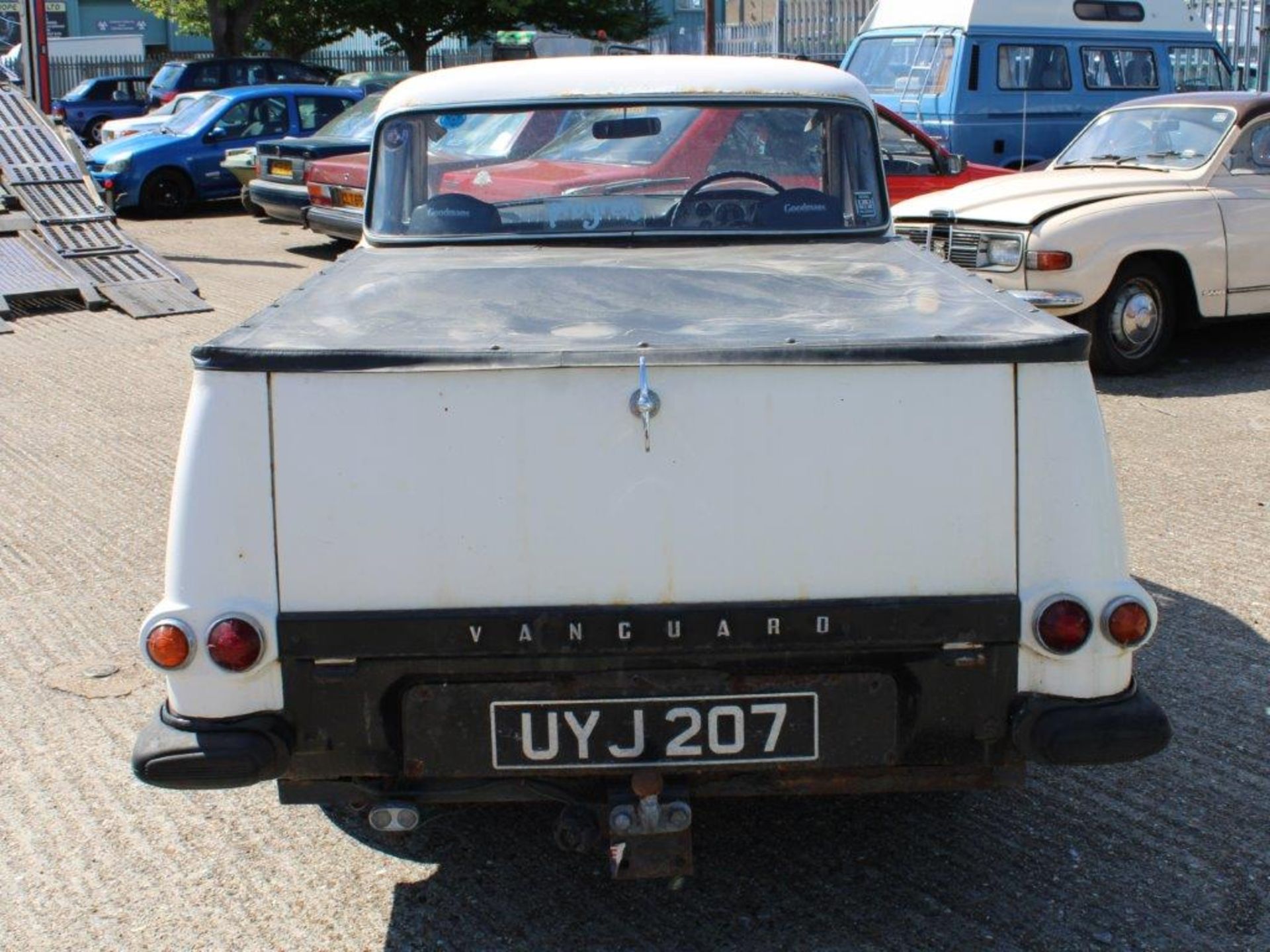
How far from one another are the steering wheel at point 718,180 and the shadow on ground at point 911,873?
1931 millimetres

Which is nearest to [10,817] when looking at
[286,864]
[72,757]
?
[72,757]

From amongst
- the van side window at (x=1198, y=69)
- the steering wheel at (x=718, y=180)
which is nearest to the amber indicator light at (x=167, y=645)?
the steering wheel at (x=718, y=180)

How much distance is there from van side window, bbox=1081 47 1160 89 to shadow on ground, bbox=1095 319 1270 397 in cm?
505

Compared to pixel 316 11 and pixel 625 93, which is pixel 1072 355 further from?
pixel 316 11

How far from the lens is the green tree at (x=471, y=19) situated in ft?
104

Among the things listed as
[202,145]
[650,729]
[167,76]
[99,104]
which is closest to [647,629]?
[650,729]

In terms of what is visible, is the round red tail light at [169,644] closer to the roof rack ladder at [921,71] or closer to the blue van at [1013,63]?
the blue van at [1013,63]

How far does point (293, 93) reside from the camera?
18812mm

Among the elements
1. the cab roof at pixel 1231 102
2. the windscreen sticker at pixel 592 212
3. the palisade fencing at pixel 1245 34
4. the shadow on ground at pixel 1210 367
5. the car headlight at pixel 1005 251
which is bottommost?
the shadow on ground at pixel 1210 367

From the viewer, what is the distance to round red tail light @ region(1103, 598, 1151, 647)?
2.96 metres

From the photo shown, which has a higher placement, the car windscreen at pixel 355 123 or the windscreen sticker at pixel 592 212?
the car windscreen at pixel 355 123

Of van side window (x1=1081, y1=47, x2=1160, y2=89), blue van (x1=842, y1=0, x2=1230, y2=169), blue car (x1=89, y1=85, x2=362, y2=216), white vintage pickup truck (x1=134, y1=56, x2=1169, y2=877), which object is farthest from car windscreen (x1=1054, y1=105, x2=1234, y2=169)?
blue car (x1=89, y1=85, x2=362, y2=216)

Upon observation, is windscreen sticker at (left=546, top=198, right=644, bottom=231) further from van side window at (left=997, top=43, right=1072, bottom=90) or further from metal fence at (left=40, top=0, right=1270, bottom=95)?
metal fence at (left=40, top=0, right=1270, bottom=95)

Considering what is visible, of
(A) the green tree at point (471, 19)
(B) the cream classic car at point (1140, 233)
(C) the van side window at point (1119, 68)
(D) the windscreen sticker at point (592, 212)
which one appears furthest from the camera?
(A) the green tree at point (471, 19)
